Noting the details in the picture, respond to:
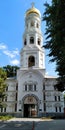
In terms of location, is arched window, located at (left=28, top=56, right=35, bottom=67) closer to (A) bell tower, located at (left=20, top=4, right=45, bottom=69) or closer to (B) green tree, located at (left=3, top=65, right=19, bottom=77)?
(A) bell tower, located at (left=20, top=4, right=45, bottom=69)

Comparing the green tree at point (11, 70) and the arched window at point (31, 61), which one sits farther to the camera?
the green tree at point (11, 70)

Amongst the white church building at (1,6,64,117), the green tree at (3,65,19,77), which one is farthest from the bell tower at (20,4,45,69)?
the green tree at (3,65,19,77)

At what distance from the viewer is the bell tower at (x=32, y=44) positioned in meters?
46.4

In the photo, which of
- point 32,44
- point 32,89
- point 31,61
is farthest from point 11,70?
point 32,89

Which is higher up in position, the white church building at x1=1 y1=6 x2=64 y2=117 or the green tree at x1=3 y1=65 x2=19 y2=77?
the green tree at x1=3 y1=65 x2=19 y2=77

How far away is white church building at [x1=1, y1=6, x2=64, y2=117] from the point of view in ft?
139

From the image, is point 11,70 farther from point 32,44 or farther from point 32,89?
point 32,89

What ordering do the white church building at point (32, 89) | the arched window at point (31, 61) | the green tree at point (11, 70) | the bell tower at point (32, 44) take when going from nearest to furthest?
the white church building at point (32, 89) < the bell tower at point (32, 44) < the arched window at point (31, 61) < the green tree at point (11, 70)

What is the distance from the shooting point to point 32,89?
43.8 metres

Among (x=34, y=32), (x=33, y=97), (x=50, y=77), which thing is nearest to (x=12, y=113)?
(x=33, y=97)

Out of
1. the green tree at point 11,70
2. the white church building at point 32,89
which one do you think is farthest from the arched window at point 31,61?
the green tree at point 11,70

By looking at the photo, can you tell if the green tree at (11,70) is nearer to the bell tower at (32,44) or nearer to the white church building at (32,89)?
the bell tower at (32,44)

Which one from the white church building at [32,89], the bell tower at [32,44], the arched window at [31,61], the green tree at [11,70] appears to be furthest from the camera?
the green tree at [11,70]

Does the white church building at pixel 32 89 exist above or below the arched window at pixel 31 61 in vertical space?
below
